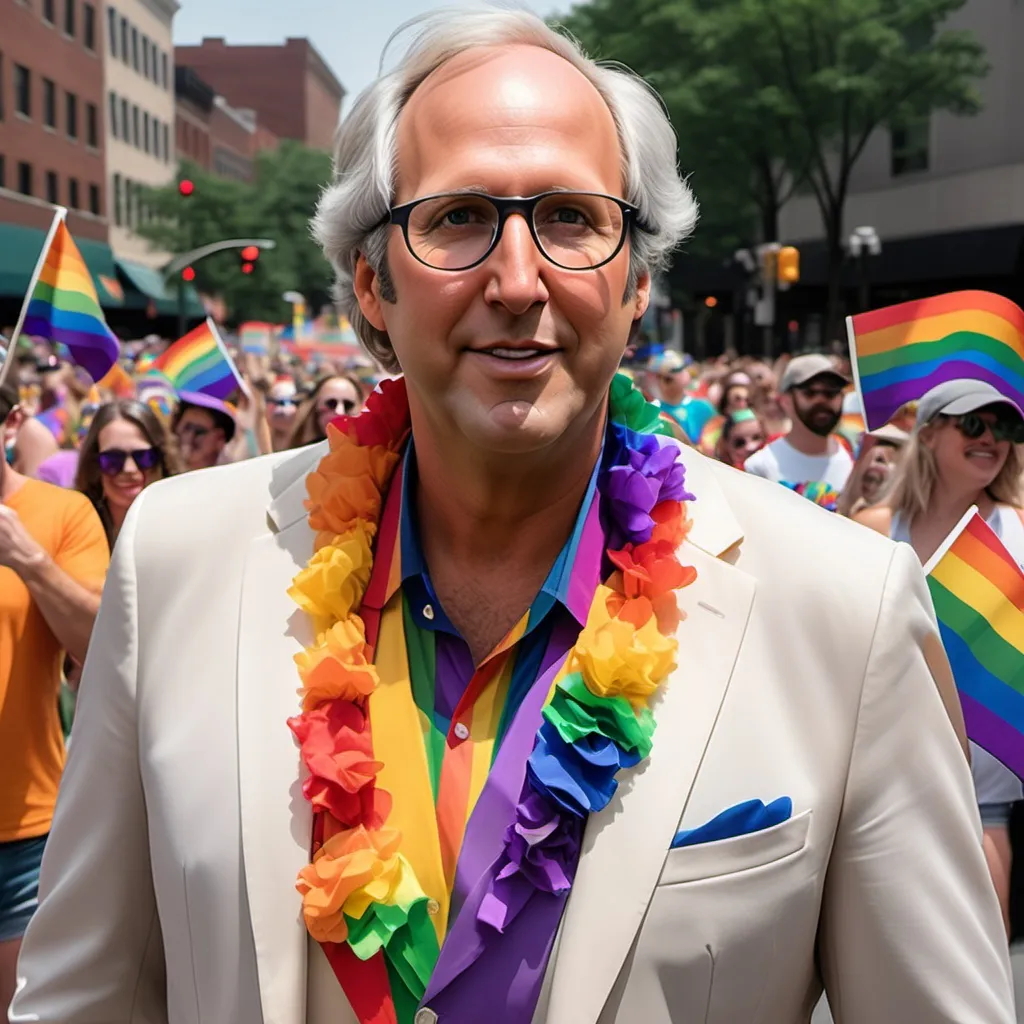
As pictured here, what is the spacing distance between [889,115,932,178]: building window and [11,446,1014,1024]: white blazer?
36.4 meters

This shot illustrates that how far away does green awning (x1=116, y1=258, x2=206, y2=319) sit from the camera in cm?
4978

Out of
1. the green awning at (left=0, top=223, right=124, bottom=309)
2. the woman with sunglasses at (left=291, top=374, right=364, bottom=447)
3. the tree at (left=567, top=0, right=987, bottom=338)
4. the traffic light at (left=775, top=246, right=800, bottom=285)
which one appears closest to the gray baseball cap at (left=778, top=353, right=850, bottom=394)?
the woman with sunglasses at (left=291, top=374, right=364, bottom=447)

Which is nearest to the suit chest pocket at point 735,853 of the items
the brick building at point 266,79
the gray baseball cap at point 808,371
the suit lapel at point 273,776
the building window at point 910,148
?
the suit lapel at point 273,776

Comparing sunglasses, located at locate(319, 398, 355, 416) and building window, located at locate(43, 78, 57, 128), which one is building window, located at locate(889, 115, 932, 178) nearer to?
building window, located at locate(43, 78, 57, 128)

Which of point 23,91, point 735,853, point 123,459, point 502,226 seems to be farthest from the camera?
point 23,91

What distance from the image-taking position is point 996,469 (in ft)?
16.4

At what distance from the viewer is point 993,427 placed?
4.96 metres

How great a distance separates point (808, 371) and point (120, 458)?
3562mm

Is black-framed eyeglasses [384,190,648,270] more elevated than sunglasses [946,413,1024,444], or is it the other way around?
black-framed eyeglasses [384,190,648,270]

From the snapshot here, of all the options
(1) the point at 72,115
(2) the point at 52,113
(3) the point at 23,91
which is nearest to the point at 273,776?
(3) the point at 23,91

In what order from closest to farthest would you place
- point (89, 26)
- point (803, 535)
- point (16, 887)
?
point (803, 535) → point (16, 887) → point (89, 26)

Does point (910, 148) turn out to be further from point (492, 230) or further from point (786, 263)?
point (492, 230)

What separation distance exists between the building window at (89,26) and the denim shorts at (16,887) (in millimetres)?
47321

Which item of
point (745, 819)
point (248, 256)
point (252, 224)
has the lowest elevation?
point (248, 256)
